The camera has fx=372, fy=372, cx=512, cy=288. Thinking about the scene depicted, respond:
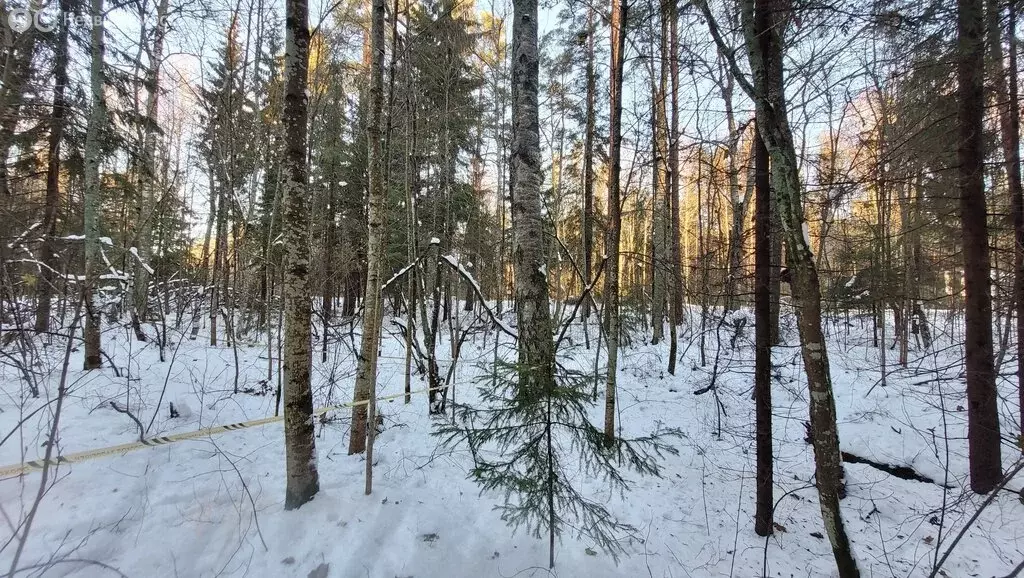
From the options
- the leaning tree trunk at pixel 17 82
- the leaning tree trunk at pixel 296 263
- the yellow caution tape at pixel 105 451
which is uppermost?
the leaning tree trunk at pixel 17 82

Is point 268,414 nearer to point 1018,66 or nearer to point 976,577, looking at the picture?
point 976,577

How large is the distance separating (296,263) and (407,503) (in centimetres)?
244

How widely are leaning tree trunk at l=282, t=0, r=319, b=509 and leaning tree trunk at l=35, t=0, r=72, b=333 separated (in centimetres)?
576

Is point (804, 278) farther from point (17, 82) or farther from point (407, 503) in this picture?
point (17, 82)

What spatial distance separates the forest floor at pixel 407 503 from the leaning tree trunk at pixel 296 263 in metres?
0.46

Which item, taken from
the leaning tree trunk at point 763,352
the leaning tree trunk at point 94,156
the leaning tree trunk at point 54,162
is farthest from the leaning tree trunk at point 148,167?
the leaning tree trunk at point 763,352

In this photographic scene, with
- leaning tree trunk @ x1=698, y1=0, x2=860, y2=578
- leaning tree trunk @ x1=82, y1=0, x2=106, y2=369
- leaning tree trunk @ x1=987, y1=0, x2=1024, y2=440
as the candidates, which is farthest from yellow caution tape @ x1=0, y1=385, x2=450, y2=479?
leaning tree trunk @ x1=987, y1=0, x2=1024, y2=440

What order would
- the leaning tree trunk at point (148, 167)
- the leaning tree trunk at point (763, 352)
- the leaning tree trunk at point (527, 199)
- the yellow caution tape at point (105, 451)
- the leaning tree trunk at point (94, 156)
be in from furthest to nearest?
1. the leaning tree trunk at point (148, 167)
2. the leaning tree trunk at point (94, 156)
3. the leaning tree trunk at point (763, 352)
4. the leaning tree trunk at point (527, 199)
5. the yellow caution tape at point (105, 451)

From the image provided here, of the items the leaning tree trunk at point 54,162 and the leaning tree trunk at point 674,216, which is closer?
the leaning tree trunk at point 54,162

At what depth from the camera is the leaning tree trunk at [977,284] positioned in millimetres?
3963

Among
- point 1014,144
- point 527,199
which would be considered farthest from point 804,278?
point 1014,144

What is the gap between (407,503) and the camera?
11.6 ft

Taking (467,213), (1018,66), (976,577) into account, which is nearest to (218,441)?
(976,577)

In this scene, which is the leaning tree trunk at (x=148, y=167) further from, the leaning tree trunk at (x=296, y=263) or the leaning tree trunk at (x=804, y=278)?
the leaning tree trunk at (x=804, y=278)
